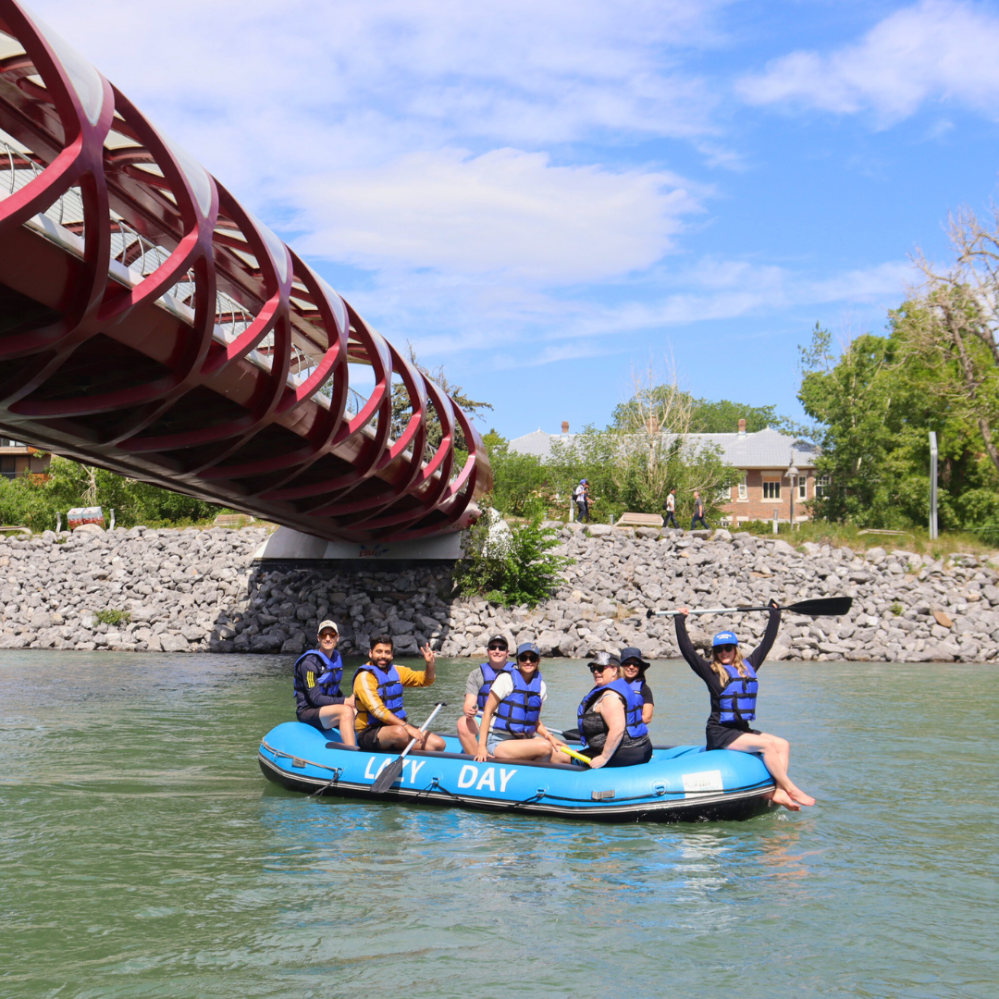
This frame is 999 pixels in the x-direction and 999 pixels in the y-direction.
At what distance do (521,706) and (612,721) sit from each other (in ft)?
3.28

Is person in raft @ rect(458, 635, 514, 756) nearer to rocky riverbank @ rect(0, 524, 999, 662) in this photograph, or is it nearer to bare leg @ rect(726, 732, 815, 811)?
bare leg @ rect(726, 732, 815, 811)

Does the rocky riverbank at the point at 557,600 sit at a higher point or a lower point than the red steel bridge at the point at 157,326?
lower

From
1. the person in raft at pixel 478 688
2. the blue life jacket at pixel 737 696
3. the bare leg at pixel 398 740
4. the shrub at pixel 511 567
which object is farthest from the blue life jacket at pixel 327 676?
the shrub at pixel 511 567

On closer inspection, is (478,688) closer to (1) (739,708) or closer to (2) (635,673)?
(2) (635,673)

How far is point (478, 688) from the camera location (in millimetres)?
10781

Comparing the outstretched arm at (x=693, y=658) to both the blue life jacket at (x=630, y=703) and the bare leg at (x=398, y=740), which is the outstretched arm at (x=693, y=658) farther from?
the bare leg at (x=398, y=740)

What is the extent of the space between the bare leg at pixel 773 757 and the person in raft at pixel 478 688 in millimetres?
2329

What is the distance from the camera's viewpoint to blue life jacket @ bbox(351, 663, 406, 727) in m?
11.1

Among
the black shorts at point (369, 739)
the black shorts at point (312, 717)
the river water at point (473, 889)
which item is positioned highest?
the black shorts at point (312, 717)

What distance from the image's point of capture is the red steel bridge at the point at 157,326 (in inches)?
440

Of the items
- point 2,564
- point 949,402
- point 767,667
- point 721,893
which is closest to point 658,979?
point 721,893

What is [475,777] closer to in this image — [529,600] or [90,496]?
[529,600]

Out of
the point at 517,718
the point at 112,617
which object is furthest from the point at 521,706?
the point at 112,617

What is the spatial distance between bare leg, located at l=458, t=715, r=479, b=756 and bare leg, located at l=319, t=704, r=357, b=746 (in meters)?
1.20
